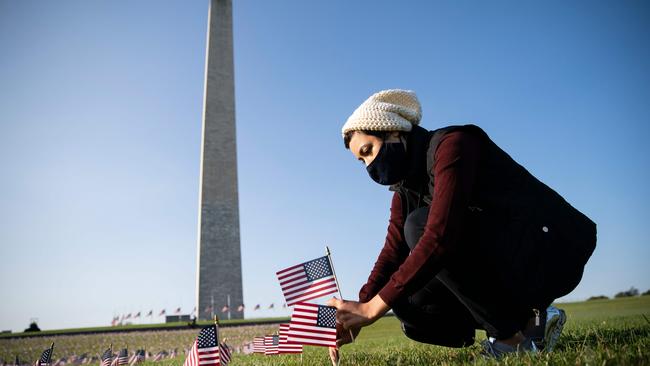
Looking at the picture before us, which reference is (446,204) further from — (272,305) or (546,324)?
(272,305)

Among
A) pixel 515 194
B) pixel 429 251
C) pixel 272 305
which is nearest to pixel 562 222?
pixel 515 194

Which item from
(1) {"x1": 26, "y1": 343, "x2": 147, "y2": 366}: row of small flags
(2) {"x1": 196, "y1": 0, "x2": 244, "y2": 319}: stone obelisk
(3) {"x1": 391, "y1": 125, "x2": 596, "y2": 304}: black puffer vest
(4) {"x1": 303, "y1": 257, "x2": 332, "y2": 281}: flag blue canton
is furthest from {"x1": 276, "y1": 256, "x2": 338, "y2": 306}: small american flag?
(2) {"x1": 196, "y1": 0, "x2": 244, "y2": 319}: stone obelisk

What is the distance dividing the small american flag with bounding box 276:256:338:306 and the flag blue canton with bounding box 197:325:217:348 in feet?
2.12

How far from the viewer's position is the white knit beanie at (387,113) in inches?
101

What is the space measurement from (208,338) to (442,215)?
61.1 inches

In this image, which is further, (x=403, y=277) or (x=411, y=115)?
(x=411, y=115)

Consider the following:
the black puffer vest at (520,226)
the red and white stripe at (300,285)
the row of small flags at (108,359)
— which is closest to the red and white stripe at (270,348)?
the red and white stripe at (300,285)

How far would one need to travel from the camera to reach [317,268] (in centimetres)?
352

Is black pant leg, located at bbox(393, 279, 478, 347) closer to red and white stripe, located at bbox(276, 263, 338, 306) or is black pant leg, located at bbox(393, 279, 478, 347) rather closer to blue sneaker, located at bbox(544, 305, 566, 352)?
blue sneaker, located at bbox(544, 305, 566, 352)

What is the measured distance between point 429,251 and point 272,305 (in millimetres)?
23947

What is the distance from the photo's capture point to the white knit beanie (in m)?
2.57

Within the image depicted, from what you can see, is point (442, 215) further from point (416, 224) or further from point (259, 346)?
point (259, 346)

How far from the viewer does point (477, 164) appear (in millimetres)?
2385

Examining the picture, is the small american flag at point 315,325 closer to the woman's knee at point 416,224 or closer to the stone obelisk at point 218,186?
the woman's knee at point 416,224
